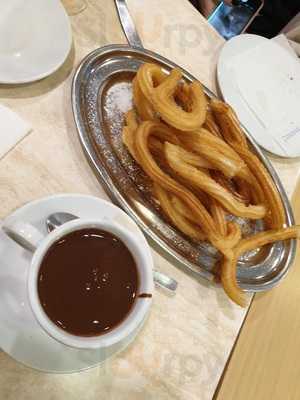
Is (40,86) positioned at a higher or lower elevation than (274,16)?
lower

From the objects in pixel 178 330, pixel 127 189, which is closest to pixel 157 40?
pixel 127 189

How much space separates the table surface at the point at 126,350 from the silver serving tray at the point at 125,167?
0.03 meters

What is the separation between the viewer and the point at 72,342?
432mm

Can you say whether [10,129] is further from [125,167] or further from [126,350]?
[126,350]

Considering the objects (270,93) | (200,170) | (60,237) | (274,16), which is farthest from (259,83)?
(274,16)

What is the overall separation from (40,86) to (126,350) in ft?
1.47

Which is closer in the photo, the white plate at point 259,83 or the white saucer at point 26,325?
the white saucer at point 26,325

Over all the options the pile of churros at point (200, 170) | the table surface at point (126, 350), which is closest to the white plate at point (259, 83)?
the pile of churros at point (200, 170)

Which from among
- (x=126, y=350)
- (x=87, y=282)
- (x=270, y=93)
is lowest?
(x=126, y=350)

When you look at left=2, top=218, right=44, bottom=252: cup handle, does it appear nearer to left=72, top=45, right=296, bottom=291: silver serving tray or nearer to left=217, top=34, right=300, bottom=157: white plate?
left=72, top=45, right=296, bottom=291: silver serving tray

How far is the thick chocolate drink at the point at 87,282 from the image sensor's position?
1.47 feet

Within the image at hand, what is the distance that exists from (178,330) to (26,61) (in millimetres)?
491

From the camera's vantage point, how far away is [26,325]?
504 mm

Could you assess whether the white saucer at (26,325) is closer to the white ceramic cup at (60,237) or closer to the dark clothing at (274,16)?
the white ceramic cup at (60,237)
